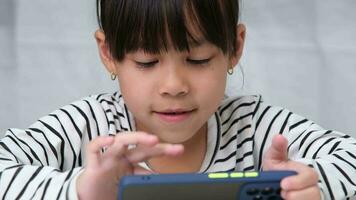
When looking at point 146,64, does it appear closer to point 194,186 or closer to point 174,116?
point 174,116

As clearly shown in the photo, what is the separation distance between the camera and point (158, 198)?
506 mm

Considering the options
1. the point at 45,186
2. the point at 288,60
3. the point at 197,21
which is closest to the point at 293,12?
the point at 288,60

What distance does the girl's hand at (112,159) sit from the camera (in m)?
0.53

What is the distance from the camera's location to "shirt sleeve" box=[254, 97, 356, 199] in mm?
635

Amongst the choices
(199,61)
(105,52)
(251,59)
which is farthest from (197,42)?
(251,59)

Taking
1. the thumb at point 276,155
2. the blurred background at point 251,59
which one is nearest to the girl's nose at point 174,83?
the thumb at point 276,155

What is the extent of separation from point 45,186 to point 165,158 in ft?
0.61

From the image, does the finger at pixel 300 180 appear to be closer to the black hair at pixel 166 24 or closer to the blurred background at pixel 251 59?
the black hair at pixel 166 24

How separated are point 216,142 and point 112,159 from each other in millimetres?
246

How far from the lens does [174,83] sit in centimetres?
63

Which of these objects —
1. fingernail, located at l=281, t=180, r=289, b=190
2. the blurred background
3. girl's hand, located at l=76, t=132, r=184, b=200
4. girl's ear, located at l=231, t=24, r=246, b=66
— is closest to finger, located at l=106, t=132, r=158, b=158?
girl's hand, located at l=76, t=132, r=184, b=200

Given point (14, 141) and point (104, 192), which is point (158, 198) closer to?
point (104, 192)

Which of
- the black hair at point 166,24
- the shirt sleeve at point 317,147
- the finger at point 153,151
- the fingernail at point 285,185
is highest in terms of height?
the black hair at point 166,24

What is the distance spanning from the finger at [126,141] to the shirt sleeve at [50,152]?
53 mm
